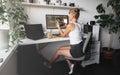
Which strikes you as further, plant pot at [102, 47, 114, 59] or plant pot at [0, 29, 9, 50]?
plant pot at [102, 47, 114, 59]

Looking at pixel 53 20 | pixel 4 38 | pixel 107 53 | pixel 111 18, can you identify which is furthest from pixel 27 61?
pixel 111 18

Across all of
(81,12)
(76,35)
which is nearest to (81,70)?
(76,35)

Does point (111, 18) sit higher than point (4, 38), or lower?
higher

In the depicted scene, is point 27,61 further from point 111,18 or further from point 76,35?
point 111,18

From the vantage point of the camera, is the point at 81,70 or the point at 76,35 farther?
the point at 81,70

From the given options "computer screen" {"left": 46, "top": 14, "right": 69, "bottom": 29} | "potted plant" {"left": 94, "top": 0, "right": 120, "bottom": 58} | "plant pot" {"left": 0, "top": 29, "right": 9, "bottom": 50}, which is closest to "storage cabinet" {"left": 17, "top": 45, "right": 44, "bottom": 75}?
"plant pot" {"left": 0, "top": 29, "right": 9, "bottom": 50}

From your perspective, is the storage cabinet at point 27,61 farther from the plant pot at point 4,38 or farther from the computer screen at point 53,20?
the computer screen at point 53,20

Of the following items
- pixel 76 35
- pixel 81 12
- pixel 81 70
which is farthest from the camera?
pixel 81 12

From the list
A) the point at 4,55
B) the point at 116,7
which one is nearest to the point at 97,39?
the point at 116,7

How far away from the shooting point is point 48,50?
10.6ft

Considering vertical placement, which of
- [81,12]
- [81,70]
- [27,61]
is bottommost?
[81,70]

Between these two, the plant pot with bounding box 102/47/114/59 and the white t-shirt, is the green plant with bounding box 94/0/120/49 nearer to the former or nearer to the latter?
the plant pot with bounding box 102/47/114/59

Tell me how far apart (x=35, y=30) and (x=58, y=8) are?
2.81ft

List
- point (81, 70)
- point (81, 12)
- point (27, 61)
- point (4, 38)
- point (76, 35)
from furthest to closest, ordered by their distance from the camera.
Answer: point (81, 12), point (81, 70), point (27, 61), point (76, 35), point (4, 38)
